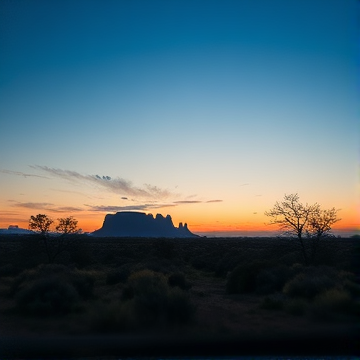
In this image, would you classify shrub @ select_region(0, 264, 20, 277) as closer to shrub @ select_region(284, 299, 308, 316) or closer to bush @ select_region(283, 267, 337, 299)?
bush @ select_region(283, 267, 337, 299)

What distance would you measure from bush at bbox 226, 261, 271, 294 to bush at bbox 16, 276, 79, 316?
9.22 meters

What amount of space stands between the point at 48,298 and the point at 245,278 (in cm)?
1095

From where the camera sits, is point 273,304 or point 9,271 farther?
point 9,271

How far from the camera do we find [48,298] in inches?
612

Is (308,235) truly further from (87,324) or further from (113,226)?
(113,226)

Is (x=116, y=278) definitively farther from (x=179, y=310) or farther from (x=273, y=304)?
(x=179, y=310)

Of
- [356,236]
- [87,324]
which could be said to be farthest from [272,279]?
[87,324]

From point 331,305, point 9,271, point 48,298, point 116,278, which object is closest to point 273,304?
point 331,305

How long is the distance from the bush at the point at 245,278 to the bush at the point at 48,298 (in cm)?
922

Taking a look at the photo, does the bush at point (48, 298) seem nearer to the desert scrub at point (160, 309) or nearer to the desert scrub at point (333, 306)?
the desert scrub at point (160, 309)

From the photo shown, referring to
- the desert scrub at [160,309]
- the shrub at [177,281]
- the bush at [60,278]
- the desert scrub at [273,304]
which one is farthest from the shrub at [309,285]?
the bush at [60,278]

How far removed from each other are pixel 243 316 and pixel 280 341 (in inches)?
137

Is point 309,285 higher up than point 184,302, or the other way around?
point 309,285

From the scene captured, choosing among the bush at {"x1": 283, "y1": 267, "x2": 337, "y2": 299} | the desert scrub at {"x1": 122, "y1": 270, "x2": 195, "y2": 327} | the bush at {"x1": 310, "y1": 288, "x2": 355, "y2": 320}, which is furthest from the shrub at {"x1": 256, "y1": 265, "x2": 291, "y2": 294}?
the desert scrub at {"x1": 122, "y1": 270, "x2": 195, "y2": 327}
